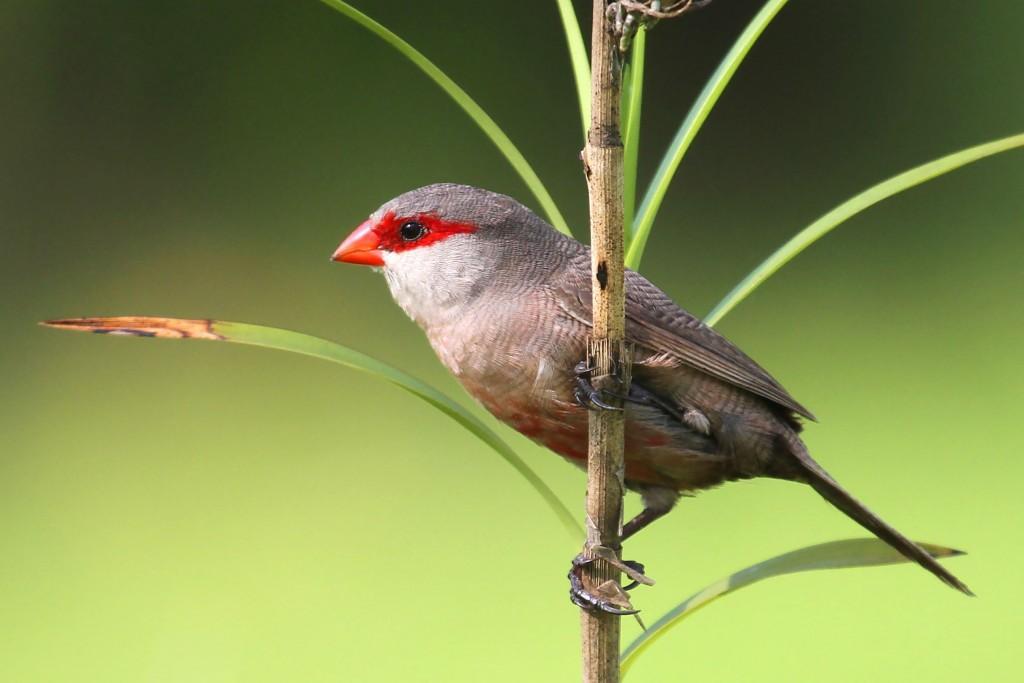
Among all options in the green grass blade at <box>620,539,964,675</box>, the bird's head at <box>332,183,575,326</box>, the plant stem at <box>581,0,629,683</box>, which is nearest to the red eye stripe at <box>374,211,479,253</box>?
the bird's head at <box>332,183,575,326</box>

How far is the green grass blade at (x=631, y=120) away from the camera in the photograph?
114 centimetres

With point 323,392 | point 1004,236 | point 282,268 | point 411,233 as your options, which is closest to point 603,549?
point 411,233

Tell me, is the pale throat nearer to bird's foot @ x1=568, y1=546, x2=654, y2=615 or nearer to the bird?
the bird

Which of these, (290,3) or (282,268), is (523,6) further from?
(282,268)

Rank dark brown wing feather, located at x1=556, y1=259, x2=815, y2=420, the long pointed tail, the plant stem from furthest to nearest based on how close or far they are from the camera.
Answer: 1. dark brown wing feather, located at x1=556, y1=259, x2=815, y2=420
2. the long pointed tail
3. the plant stem

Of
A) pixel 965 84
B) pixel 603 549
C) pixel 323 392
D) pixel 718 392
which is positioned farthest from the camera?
pixel 965 84

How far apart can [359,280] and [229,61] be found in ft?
2.62

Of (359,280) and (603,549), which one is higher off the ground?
(359,280)

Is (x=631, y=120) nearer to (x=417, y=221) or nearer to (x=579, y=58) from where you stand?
(x=579, y=58)

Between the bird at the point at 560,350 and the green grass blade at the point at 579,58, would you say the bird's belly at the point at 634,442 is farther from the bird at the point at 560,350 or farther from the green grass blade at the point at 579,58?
the green grass blade at the point at 579,58

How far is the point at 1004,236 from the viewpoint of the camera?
13.3ft

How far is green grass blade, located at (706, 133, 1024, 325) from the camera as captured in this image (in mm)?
1117

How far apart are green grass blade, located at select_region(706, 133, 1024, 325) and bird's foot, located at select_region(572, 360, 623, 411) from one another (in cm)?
13

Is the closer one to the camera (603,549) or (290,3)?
(603,549)
